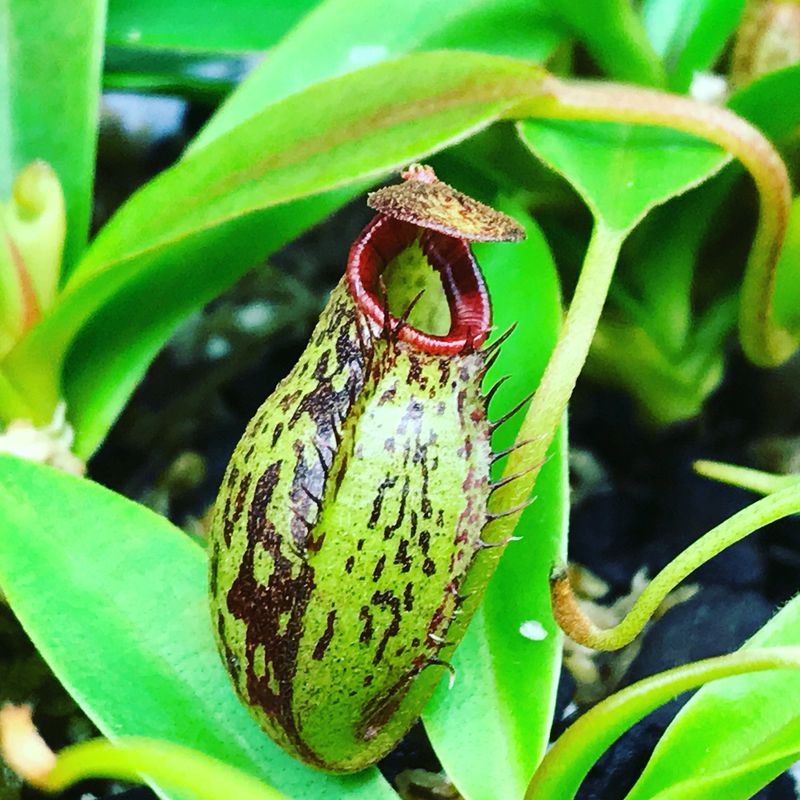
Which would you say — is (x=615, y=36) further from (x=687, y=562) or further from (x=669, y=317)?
(x=687, y=562)

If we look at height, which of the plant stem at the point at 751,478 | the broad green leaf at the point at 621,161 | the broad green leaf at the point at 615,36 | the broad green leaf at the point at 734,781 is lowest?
the broad green leaf at the point at 734,781

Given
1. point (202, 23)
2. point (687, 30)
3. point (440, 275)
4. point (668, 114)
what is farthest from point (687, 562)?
point (202, 23)

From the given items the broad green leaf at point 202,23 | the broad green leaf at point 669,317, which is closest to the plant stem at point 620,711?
the broad green leaf at point 669,317

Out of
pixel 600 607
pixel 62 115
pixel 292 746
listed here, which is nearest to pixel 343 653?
pixel 292 746

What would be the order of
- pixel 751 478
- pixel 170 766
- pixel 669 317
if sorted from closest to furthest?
pixel 170 766
pixel 751 478
pixel 669 317

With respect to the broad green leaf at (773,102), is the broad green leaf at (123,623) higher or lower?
lower

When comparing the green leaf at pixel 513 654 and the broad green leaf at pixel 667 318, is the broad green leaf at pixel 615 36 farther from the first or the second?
the green leaf at pixel 513 654

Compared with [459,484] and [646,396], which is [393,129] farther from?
[646,396]
